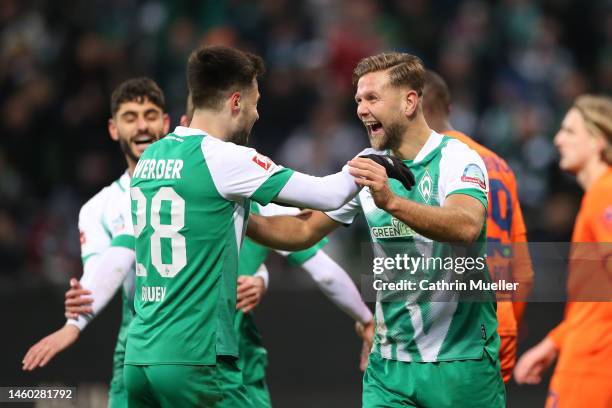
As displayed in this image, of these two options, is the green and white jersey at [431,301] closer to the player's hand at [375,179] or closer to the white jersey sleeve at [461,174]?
the white jersey sleeve at [461,174]

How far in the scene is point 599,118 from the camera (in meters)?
6.39

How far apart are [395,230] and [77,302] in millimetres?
1764

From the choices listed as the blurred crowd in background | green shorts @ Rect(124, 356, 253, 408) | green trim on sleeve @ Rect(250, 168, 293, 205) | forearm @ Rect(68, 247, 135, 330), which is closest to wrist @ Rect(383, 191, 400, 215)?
green trim on sleeve @ Rect(250, 168, 293, 205)

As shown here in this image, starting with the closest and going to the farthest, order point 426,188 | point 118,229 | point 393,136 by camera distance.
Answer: point 426,188, point 393,136, point 118,229

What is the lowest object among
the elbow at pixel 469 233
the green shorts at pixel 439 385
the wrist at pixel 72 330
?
the green shorts at pixel 439 385

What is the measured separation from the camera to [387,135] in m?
5.15

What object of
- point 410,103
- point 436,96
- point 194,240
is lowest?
point 194,240

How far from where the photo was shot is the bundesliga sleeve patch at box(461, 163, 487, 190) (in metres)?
4.86

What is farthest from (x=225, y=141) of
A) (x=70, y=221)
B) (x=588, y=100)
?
(x=70, y=221)

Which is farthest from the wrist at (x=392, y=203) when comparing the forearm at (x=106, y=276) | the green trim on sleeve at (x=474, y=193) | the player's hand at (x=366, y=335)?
the forearm at (x=106, y=276)

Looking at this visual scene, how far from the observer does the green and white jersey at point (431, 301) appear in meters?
4.97


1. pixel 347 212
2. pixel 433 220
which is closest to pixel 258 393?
pixel 347 212

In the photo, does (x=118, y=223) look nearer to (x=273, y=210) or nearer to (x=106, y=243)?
(x=106, y=243)

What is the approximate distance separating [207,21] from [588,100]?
22.8 ft
